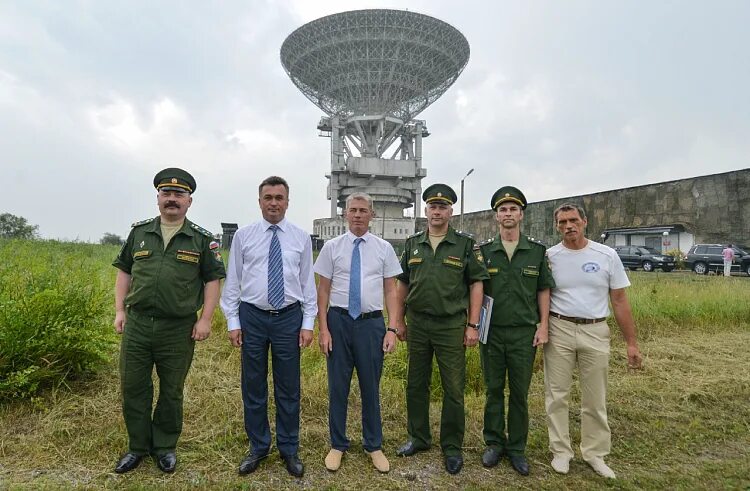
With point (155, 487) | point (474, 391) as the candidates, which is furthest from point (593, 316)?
point (155, 487)

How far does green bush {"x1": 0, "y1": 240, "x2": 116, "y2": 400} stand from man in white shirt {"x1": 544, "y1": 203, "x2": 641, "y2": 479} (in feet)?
13.8

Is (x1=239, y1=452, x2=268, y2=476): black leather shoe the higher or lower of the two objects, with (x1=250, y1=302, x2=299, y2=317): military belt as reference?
lower

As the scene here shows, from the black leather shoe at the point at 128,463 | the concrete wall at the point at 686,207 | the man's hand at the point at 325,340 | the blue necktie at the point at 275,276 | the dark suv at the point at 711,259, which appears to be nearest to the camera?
the black leather shoe at the point at 128,463

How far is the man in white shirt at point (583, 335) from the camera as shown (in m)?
3.51

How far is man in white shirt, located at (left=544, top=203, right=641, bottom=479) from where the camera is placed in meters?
3.51

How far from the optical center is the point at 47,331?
165 inches

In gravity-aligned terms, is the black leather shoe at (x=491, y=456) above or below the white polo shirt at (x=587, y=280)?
below

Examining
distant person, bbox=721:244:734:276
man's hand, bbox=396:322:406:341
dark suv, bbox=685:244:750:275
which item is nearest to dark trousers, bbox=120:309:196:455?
man's hand, bbox=396:322:406:341

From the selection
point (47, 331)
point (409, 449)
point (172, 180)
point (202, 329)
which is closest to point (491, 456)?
point (409, 449)

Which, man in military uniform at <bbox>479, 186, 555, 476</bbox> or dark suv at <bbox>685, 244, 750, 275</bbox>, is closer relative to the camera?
man in military uniform at <bbox>479, 186, 555, 476</bbox>

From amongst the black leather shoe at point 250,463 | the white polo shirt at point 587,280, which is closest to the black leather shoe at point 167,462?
the black leather shoe at point 250,463

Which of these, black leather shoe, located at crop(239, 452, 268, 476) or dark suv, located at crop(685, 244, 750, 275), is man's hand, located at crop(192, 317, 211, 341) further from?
dark suv, located at crop(685, 244, 750, 275)

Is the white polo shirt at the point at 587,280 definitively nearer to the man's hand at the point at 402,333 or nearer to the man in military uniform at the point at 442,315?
the man in military uniform at the point at 442,315

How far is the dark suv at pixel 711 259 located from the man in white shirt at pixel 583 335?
20.1 metres
